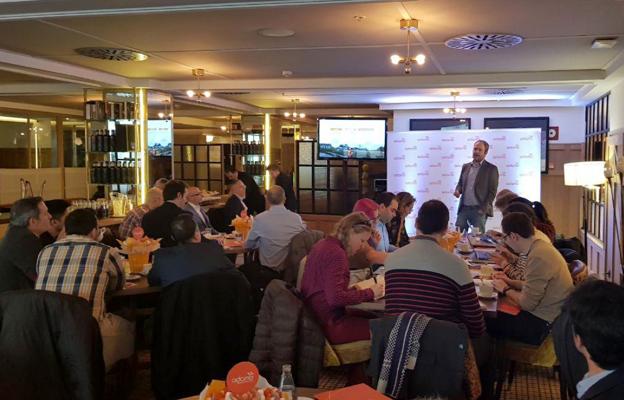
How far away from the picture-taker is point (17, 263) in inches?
147

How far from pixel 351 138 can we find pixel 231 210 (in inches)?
186

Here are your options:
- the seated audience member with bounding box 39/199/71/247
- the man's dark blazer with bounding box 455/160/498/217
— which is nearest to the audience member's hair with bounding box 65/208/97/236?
the seated audience member with bounding box 39/199/71/247

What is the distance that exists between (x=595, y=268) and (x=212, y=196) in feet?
22.4

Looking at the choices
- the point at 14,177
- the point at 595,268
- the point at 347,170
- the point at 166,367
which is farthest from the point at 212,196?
the point at 166,367

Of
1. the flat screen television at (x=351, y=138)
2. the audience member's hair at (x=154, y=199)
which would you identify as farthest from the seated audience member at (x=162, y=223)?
the flat screen television at (x=351, y=138)

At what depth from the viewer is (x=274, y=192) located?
582 cm

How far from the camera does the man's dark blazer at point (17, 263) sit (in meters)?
3.72

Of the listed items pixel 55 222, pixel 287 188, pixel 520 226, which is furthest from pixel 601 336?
pixel 287 188

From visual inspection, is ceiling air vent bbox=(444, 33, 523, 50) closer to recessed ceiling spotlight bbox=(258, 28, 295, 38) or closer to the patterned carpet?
recessed ceiling spotlight bbox=(258, 28, 295, 38)

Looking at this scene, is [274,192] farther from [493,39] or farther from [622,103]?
[622,103]

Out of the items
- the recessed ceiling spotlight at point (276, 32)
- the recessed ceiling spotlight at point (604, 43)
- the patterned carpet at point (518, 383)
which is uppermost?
the recessed ceiling spotlight at point (276, 32)

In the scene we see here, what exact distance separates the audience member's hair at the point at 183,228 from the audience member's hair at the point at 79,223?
1.63 ft

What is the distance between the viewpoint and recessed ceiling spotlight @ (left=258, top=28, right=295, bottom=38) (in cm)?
501

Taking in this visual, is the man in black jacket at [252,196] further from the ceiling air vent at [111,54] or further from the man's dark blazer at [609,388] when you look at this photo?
the man's dark blazer at [609,388]
